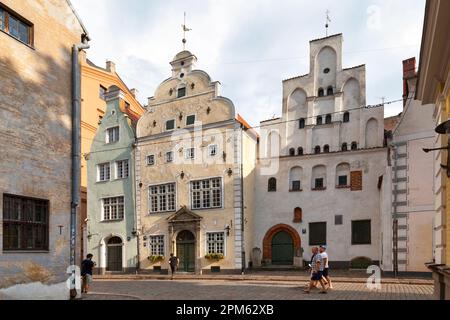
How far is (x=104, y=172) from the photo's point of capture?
3034 centimetres

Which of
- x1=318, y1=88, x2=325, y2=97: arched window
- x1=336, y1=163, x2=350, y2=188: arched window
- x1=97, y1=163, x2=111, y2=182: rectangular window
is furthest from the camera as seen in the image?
x1=97, y1=163, x2=111, y2=182: rectangular window

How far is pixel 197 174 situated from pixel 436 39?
20757 mm

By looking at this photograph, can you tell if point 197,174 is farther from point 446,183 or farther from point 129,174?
point 446,183

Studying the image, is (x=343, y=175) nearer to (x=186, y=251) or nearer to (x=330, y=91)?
(x=330, y=91)

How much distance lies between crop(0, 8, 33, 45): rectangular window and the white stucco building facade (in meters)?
18.6

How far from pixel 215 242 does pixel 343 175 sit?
29.8 ft

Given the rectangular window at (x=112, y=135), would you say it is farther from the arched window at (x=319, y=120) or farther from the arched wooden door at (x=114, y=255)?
the arched window at (x=319, y=120)

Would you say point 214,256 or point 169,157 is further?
point 169,157

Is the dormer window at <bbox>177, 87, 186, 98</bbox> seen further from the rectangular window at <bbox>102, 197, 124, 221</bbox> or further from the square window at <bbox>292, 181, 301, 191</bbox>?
the square window at <bbox>292, 181, 301, 191</bbox>

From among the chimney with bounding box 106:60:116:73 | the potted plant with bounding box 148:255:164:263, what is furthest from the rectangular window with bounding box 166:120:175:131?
the chimney with bounding box 106:60:116:73

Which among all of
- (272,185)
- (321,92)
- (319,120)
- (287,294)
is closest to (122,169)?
(272,185)

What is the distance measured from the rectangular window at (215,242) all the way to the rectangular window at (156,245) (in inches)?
134

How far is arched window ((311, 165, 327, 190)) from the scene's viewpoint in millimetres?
26453

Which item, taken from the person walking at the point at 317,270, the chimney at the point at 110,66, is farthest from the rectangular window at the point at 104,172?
the person walking at the point at 317,270
